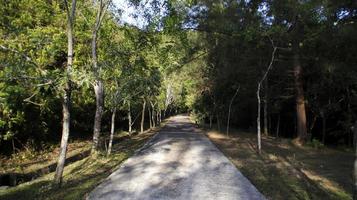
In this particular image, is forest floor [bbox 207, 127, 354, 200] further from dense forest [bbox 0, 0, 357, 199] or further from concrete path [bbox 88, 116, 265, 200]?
dense forest [bbox 0, 0, 357, 199]

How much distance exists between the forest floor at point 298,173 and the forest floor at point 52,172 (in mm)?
4513

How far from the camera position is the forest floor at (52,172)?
Result: 939cm

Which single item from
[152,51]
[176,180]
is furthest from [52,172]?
[152,51]

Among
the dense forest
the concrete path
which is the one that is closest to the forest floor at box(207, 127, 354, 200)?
the concrete path

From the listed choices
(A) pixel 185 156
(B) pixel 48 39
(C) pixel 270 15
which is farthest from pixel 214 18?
(B) pixel 48 39

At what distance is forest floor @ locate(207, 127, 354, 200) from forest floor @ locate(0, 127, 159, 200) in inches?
178

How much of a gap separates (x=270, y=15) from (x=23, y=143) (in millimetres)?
14331

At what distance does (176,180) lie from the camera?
10812mm

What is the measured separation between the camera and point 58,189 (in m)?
9.72

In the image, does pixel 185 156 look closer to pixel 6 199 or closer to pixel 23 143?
pixel 6 199

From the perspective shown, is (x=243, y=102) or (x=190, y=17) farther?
(x=243, y=102)

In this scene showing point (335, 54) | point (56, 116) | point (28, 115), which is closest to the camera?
point (335, 54)

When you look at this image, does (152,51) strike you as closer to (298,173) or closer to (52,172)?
(52,172)

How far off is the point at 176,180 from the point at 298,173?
4.11 meters
